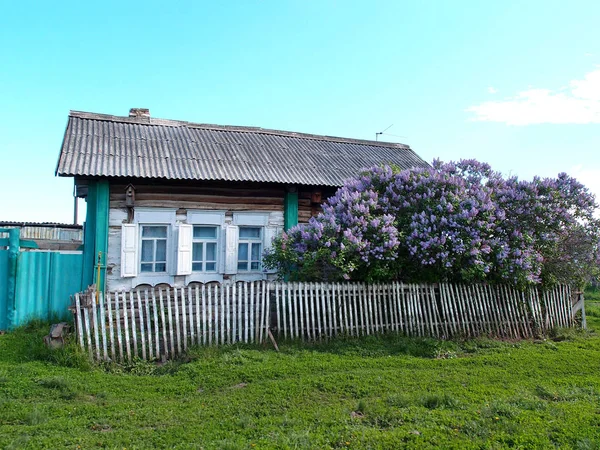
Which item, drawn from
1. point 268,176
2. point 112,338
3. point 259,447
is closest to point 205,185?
point 268,176

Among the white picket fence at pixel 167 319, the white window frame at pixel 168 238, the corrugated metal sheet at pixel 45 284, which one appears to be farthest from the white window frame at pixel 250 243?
the corrugated metal sheet at pixel 45 284

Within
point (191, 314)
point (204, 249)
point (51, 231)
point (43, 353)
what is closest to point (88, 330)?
point (43, 353)

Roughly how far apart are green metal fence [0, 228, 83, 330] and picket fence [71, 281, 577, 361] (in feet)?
7.39

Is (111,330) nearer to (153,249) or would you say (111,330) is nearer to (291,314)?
(291,314)

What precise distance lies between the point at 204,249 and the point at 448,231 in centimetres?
569

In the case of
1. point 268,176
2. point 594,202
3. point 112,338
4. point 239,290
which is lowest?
point 112,338

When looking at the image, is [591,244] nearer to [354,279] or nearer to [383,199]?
[383,199]

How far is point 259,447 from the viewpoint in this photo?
4.03m

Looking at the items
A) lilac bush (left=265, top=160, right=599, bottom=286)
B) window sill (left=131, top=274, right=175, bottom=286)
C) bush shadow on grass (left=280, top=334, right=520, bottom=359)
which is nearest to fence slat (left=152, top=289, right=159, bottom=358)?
bush shadow on grass (left=280, top=334, right=520, bottom=359)

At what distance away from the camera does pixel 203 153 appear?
12.4m

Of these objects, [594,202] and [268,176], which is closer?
[594,202]

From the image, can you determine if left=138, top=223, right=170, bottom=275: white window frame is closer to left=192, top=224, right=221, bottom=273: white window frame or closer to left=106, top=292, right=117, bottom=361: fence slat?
left=192, top=224, right=221, bottom=273: white window frame

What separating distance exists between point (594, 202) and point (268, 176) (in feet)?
23.6

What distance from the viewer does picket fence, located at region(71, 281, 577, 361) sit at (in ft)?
23.8
